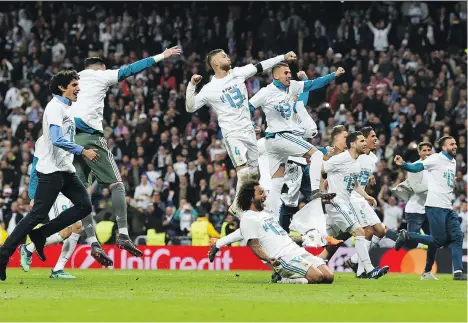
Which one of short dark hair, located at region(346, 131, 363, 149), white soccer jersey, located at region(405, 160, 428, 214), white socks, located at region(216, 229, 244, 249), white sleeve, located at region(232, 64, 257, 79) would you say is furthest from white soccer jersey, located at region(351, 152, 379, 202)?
white socks, located at region(216, 229, 244, 249)

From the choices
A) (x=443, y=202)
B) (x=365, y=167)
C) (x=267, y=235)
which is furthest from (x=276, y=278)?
(x=443, y=202)

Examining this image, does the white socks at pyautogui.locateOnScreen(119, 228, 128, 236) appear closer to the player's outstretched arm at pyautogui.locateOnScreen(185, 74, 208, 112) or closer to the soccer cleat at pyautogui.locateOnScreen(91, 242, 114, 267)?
the soccer cleat at pyautogui.locateOnScreen(91, 242, 114, 267)

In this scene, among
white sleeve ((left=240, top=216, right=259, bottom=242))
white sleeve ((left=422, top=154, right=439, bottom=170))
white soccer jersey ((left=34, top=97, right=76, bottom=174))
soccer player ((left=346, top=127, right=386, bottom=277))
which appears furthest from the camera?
white sleeve ((left=422, top=154, right=439, bottom=170))

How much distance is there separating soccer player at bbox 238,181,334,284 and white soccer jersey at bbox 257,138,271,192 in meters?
2.95

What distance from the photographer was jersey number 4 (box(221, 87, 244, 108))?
16.4m

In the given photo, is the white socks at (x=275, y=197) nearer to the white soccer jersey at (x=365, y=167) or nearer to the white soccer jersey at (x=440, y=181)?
the white soccer jersey at (x=365, y=167)

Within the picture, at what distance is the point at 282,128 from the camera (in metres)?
17.0

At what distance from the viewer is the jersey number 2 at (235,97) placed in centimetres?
1636


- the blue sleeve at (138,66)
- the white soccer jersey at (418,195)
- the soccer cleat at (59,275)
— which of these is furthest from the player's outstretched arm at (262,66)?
the white soccer jersey at (418,195)

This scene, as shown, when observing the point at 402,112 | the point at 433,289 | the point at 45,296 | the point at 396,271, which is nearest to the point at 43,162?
the point at 45,296

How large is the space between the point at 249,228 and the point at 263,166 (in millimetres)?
3736

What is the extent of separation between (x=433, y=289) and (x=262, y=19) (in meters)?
20.4

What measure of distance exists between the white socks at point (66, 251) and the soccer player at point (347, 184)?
171 inches

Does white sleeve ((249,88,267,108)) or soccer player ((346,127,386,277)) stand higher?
white sleeve ((249,88,267,108))
